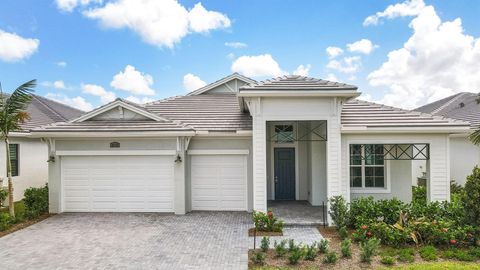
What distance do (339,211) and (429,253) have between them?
2518 mm

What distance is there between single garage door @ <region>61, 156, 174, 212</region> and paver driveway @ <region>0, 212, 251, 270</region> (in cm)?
56

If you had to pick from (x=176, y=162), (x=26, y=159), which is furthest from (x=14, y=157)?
(x=176, y=162)

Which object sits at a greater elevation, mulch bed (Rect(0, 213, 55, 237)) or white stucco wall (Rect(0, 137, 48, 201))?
white stucco wall (Rect(0, 137, 48, 201))

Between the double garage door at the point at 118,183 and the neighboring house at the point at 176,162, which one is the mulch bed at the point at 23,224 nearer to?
the neighboring house at the point at 176,162

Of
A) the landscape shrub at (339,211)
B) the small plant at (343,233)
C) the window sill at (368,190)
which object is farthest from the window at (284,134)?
the small plant at (343,233)

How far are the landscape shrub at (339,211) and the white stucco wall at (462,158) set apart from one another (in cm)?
937

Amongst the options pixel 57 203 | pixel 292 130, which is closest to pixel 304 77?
pixel 292 130

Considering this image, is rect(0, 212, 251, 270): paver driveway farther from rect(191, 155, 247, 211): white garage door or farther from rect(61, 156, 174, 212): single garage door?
rect(191, 155, 247, 211): white garage door

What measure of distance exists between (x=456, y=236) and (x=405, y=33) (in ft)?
36.5

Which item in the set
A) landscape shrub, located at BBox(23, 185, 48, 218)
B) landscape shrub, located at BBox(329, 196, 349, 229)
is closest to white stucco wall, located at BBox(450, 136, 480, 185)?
landscape shrub, located at BBox(329, 196, 349, 229)

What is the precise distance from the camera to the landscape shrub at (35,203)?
10344mm

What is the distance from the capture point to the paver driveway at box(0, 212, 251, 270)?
640 cm

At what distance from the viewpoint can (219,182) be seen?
37.1 ft

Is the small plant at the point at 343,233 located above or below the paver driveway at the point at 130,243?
above
